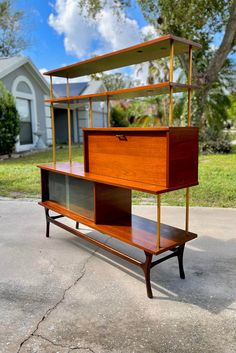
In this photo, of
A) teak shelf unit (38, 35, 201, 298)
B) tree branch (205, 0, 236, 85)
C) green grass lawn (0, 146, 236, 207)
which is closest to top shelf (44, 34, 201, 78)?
teak shelf unit (38, 35, 201, 298)

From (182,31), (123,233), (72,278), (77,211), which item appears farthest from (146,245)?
(182,31)

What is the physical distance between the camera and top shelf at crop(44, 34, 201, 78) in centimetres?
225

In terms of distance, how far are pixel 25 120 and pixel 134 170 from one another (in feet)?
40.6

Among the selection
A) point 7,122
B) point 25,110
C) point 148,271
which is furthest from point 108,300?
point 25,110

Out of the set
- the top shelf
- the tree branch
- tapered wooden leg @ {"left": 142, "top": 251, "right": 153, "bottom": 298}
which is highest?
the tree branch

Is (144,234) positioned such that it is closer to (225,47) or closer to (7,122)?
(225,47)

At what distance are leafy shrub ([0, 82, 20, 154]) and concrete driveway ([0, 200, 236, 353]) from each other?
7938mm

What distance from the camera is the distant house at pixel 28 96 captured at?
12.6m

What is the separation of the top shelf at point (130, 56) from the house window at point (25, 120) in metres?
10.5

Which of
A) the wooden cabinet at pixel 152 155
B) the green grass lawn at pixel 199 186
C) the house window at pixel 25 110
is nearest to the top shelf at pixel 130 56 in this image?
the wooden cabinet at pixel 152 155

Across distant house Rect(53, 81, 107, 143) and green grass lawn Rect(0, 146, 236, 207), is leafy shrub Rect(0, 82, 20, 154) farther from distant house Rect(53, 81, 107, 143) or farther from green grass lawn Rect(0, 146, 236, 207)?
distant house Rect(53, 81, 107, 143)

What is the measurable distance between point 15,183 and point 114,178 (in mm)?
4687

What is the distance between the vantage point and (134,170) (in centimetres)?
247

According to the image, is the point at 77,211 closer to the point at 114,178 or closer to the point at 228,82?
the point at 114,178
